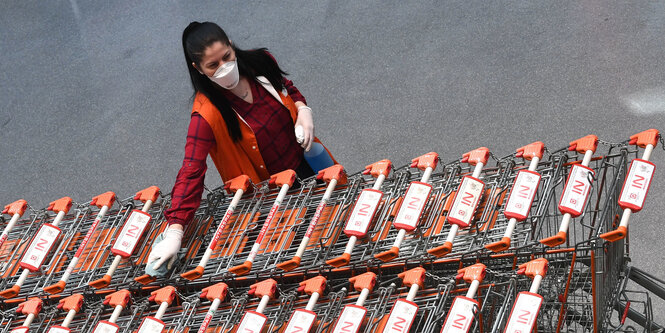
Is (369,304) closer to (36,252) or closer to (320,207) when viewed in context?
(320,207)

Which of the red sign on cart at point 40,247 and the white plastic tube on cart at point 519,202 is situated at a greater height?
the white plastic tube on cart at point 519,202

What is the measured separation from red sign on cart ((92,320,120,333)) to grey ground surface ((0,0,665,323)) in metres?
2.48

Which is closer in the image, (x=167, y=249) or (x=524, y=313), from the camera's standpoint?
(x=524, y=313)

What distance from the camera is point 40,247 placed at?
9.67 feet

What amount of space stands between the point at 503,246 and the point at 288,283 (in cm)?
85

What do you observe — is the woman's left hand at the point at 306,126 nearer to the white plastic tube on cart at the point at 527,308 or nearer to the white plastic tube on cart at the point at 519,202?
the white plastic tube on cart at the point at 519,202

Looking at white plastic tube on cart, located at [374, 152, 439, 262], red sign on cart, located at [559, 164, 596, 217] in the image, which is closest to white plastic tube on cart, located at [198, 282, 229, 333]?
white plastic tube on cart, located at [374, 152, 439, 262]

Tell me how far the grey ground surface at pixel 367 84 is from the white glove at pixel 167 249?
2.22 metres

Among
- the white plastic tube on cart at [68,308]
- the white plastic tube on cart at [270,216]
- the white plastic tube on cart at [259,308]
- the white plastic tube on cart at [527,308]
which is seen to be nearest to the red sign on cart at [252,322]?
the white plastic tube on cart at [259,308]

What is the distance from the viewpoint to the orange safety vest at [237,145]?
3023mm

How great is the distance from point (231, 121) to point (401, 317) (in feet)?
3.92

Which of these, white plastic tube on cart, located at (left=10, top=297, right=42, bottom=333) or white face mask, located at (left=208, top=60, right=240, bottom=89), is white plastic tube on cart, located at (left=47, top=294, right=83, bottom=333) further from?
white face mask, located at (left=208, top=60, right=240, bottom=89)

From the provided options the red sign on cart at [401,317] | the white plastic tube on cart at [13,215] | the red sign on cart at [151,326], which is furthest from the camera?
the white plastic tube on cart at [13,215]

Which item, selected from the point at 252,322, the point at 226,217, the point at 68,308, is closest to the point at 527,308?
the point at 252,322
